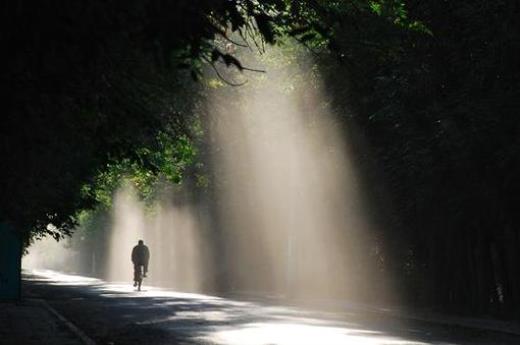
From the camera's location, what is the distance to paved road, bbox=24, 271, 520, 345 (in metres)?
15.1

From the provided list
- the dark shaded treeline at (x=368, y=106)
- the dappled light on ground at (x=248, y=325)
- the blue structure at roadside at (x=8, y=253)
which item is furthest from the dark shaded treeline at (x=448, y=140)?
the blue structure at roadside at (x=8, y=253)

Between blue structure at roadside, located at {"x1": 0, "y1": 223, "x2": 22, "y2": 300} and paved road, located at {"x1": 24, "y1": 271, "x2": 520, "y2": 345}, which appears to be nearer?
paved road, located at {"x1": 24, "y1": 271, "x2": 520, "y2": 345}

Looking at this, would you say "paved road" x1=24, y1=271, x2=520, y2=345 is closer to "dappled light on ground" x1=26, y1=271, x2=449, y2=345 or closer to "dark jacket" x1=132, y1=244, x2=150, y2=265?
"dappled light on ground" x1=26, y1=271, x2=449, y2=345

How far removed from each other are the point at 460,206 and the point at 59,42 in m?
17.0

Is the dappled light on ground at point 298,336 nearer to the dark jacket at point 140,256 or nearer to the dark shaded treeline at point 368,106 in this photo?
the dark shaded treeline at point 368,106

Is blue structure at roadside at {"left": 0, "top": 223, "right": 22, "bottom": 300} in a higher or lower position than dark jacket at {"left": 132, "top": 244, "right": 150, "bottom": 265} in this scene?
lower

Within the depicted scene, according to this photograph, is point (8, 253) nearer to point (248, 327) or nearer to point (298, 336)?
point (248, 327)

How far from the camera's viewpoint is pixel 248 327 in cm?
1762

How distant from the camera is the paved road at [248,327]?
49.5 feet

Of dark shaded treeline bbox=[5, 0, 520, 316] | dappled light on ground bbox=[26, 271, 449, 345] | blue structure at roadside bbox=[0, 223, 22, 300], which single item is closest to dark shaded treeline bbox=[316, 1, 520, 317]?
dark shaded treeline bbox=[5, 0, 520, 316]

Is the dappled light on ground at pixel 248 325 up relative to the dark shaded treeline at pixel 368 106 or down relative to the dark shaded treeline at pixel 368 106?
down

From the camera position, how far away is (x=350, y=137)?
2847cm

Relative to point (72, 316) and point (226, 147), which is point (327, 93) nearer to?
point (72, 316)

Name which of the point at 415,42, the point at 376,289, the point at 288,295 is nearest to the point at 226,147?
the point at 288,295
